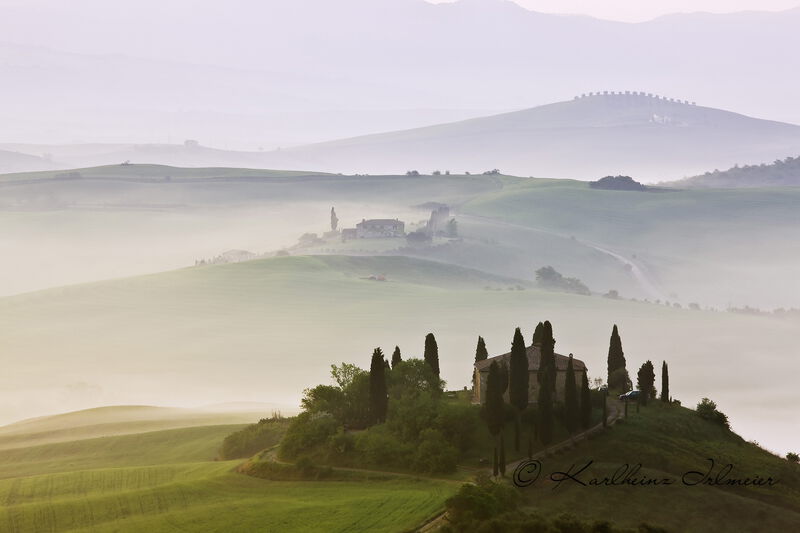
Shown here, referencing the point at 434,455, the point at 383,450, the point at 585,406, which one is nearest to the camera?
the point at 434,455

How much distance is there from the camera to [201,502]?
7994cm

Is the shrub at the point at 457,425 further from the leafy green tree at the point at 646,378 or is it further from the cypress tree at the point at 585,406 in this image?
the leafy green tree at the point at 646,378

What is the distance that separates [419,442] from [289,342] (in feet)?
371

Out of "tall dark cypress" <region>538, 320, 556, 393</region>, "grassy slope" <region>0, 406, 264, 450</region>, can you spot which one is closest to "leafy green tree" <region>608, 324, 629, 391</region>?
"tall dark cypress" <region>538, 320, 556, 393</region>

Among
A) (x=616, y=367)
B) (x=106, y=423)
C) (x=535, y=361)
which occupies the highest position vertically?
(x=535, y=361)

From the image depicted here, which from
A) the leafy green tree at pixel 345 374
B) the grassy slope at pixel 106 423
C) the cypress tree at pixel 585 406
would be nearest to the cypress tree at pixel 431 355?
the leafy green tree at pixel 345 374

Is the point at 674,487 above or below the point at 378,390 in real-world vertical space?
below

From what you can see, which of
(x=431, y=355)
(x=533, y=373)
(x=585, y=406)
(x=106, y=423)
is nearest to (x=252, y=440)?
(x=431, y=355)

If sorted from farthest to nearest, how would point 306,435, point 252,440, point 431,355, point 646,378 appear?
point 431,355 < point 646,378 < point 252,440 < point 306,435

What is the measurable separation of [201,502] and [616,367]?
46763 mm

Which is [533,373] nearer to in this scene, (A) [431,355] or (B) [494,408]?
(B) [494,408]

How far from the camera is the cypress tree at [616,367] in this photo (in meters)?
111

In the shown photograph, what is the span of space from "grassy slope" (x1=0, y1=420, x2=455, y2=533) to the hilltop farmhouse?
61.1 feet

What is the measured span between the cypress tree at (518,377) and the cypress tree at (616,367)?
56.4 ft
